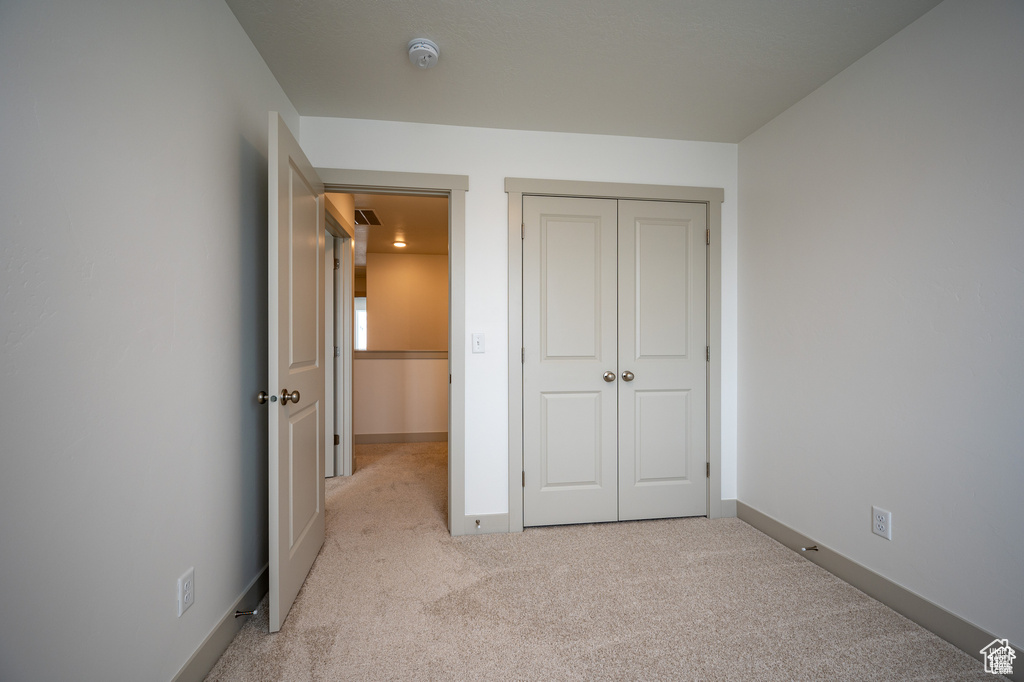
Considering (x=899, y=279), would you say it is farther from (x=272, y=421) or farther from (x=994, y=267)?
(x=272, y=421)

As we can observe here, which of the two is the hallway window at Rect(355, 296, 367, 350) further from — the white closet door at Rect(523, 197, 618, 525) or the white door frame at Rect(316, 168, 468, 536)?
the white closet door at Rect(523, 197, 618, 525)

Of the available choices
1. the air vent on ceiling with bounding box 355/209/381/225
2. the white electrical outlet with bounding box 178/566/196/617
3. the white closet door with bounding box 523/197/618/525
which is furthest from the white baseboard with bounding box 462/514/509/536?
the air vent on ceiling with bounding box 355/209/381/225

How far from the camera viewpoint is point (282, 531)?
68.0 inches

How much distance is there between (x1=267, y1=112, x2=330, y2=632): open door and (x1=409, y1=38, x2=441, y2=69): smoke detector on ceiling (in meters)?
0.63

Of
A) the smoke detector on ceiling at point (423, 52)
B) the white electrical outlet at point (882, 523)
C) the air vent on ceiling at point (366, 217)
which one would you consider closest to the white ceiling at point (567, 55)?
the smoke detector on ceiling at point (423, 52)

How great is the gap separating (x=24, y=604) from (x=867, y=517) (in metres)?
2.79

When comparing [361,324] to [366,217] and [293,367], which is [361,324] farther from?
[293,367]

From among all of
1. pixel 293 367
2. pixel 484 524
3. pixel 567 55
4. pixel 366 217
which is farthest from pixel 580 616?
pixel 366 217

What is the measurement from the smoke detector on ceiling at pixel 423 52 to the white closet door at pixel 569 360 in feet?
3.07

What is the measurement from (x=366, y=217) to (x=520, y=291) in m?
2.64

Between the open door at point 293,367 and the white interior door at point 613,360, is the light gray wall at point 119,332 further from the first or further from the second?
the white interior door at point 613,360

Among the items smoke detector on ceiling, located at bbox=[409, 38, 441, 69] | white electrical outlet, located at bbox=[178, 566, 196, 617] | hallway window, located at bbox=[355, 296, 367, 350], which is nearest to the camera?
white electrical outlet, located at bbox=[178, 566, 196, 617]

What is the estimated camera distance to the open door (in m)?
1.66

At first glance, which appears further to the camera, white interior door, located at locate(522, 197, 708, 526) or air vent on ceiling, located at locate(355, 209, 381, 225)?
air vent on ceiling, located at locate(355, 209, 381, 225)
